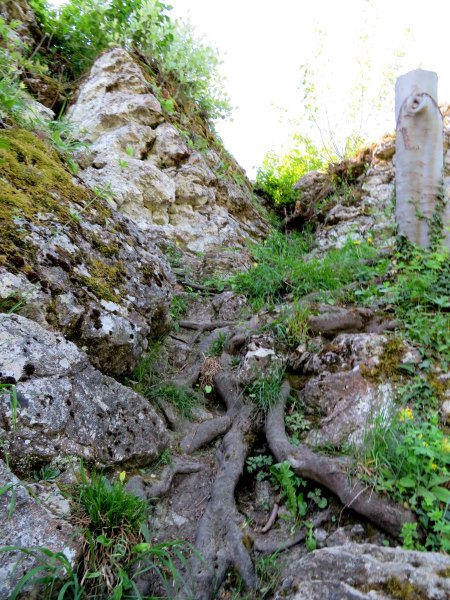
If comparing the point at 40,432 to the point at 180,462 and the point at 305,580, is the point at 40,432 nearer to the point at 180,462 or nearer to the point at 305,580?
the point at 180,462

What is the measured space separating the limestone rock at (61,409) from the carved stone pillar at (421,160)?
11.7 feet

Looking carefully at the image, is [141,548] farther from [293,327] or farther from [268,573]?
[293,327]

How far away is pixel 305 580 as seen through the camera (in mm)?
1456

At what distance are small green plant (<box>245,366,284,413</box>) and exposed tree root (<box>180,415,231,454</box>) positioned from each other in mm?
306

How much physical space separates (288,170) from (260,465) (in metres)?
7.90

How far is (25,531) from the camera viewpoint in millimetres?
1674

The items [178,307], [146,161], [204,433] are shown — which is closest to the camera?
[204,433]

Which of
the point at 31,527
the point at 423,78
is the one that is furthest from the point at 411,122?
the point at 31,527

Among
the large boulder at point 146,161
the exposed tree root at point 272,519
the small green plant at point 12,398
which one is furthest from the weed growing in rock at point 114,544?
the large boulder at point 146,161

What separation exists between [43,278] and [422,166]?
4.10m

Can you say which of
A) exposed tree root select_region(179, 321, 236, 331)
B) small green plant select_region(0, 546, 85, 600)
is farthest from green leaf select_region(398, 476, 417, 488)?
exposed tree root select_region(179, 321, 236, 331)

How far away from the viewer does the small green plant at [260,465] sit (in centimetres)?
277

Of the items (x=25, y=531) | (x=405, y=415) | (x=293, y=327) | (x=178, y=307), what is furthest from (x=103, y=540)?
(x=178, y=307)

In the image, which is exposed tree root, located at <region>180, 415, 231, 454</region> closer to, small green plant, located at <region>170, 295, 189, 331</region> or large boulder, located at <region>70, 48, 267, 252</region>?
small green plant, located at <region>170, 295, 189, 331</region>
